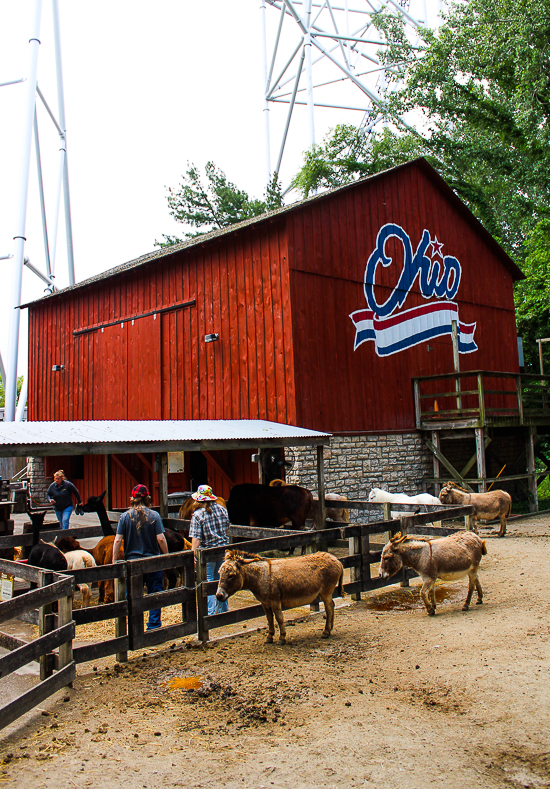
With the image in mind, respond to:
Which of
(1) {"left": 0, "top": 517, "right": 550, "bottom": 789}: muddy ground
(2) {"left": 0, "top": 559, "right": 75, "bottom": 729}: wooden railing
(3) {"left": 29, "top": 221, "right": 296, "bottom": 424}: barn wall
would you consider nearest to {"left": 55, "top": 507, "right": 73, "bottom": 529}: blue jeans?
(3) {"left": 29, "top": 221, "right": 296, "bottom": 424}: barn wall

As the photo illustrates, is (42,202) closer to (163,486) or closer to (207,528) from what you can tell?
(163,486)

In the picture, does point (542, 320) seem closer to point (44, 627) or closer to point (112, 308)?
point (112, 308)

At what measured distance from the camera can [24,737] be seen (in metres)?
4.39

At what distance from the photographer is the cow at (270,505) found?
11742mm

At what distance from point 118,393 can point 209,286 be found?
453 centimetres

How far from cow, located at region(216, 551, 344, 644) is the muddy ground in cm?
37

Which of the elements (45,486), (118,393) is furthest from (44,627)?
(45,486)

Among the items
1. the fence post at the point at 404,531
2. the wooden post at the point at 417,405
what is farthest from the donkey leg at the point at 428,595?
the wooden post at the point at 417,405

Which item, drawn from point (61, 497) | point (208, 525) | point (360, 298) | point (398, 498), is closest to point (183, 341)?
point (360, 298)

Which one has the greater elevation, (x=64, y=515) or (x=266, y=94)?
(x=266, y=94)

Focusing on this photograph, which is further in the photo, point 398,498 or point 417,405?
point 417,405

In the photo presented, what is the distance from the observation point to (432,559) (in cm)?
737

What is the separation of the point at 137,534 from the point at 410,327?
1156 cm

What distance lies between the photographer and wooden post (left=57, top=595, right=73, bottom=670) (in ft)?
17.6
